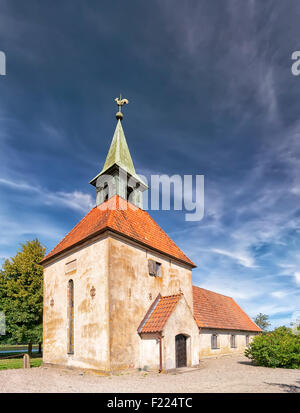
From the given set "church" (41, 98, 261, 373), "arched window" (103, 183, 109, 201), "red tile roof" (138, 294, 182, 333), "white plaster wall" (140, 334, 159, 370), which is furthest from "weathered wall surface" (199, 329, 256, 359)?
"arched window" (103, 183, 109, 201)

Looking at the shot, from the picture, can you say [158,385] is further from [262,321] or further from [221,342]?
[262,321]

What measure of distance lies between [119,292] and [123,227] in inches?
143

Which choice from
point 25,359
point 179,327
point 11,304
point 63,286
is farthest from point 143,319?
point 11,304

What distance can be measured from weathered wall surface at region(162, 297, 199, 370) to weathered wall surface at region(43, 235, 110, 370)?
3116 mm

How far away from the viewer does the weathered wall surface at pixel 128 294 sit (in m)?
13.5

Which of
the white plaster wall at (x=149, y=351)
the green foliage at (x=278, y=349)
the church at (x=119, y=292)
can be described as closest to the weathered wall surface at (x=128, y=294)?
the church at (x=119, y=292)

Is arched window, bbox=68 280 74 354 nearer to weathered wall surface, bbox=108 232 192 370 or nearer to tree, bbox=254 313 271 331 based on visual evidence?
weathered wall surface, bbox=108 232 192 370

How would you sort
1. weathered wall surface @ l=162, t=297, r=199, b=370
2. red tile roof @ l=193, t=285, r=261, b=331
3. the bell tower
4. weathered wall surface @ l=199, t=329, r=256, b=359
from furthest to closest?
red tile roof @ l=193, t=285, r=261, b=331
weathered wall surface @ l=199, t=329, r=256, b=359
the bell tower
weathered wall surface @ l=162, t=297, r=199, b=370

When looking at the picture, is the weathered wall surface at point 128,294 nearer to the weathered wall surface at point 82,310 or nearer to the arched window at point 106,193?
the weathered wall surface at point 82,310

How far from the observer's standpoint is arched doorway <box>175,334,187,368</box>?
15.3 metres

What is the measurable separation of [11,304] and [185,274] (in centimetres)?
1554

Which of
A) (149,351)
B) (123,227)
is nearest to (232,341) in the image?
(149,351)

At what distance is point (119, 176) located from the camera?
19875mm
